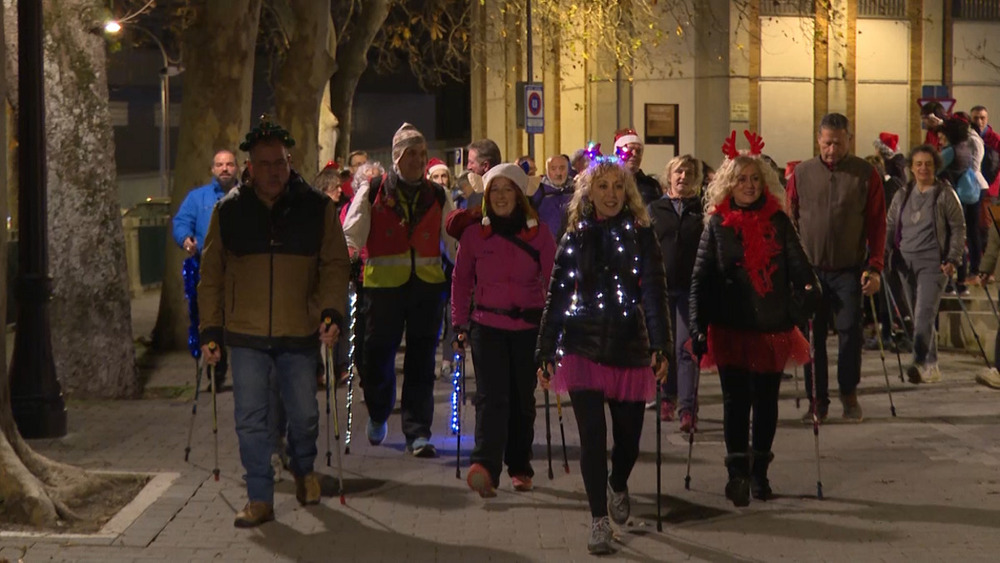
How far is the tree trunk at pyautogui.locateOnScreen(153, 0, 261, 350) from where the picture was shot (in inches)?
619

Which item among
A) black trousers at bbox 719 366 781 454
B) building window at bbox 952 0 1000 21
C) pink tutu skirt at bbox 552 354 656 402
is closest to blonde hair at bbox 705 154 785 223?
black trousers at bbox 719 366 781 454

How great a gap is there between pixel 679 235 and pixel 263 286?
399cm

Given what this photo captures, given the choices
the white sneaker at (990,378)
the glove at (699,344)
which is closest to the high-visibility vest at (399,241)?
the glove at (699,344)

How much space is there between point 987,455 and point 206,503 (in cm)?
482

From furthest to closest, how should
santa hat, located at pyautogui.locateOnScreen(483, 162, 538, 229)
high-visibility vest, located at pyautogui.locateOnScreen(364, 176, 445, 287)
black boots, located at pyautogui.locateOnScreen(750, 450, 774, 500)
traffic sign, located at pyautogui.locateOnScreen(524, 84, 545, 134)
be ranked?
traffic sign, located at pyautogui.locateOnScreen(524, 84, 545, 134) → high-visibility vest, located at pyautogui.locateOnScreen(364, 176, 445, 287) → santa hat, located at pyautogui.locateOnScreen(483, 162, 538, 229) → black boots, located at pyautogui.locateOnScreen(750, 450, 774, 500)

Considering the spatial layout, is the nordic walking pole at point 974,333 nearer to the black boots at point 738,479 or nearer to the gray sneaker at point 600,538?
the black boots at point 738,479

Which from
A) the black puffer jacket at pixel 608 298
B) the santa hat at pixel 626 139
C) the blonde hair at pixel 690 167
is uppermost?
the santa hat at pixel 626 139

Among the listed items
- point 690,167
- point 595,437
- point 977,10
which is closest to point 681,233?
point 690,167

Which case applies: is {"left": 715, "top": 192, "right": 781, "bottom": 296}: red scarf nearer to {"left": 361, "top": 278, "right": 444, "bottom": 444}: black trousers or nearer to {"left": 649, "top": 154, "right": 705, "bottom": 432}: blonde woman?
{"left": 361, "top": 278, "right": 444, "bottom": 444}: black trousers

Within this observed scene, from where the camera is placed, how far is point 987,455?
9.70 metres

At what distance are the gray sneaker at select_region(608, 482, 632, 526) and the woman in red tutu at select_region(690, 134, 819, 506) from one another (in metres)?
0.85

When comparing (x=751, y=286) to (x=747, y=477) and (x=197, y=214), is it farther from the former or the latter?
(x=197, y=214)

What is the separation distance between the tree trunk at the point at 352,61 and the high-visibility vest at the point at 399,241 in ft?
48.8

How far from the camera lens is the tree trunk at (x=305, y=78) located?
62.6 feet
